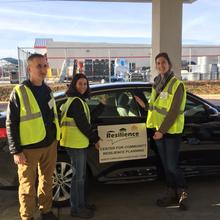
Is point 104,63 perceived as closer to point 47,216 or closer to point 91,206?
point 91,206

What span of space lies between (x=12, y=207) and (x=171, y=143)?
7.04ft

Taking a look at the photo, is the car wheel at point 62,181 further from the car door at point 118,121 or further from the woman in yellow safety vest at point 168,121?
the woman in yellow safety vest at point 168,121

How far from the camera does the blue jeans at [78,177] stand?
457cm

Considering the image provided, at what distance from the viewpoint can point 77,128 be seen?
14.8 feet

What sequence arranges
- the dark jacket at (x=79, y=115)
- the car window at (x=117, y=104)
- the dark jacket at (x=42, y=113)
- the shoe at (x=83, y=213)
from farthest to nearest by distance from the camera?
the car window at (x=117, y=104) < the shoe at (x=83, y=213) < the dark jacket at (x=79, y=115) < the dark jacket at (x=42, y=113)

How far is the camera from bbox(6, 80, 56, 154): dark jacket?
3941 millimetres

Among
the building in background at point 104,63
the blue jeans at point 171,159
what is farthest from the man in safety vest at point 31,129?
the building in background at point 104,63

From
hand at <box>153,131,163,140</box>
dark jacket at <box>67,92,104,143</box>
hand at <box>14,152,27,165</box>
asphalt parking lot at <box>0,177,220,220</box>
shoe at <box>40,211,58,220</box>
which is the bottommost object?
asphalt parking lot at <box>0,177,220,220</box>

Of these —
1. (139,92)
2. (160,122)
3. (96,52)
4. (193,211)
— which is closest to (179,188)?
(193,211)

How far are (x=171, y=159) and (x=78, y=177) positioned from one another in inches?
44.0

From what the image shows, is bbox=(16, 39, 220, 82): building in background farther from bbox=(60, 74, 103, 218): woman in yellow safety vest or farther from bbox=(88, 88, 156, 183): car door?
bbox=(60, 74, 103, 218): woman in yellow safety vest

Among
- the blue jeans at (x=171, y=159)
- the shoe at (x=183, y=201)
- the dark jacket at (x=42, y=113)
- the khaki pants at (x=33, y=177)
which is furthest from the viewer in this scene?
the shoe at (x=183, y=201)

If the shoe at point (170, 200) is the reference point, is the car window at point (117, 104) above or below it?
above

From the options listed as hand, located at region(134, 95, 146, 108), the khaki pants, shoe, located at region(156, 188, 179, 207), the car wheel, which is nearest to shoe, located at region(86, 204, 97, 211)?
the car wheel
